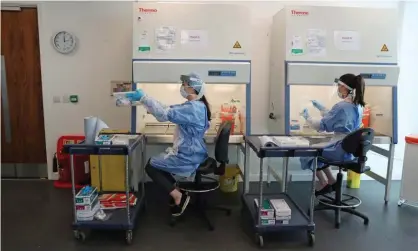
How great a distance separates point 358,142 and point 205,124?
3.77ft

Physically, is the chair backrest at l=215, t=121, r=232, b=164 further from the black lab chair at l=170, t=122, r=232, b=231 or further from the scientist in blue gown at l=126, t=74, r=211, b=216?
the scientist in blue gown at l=126, t=74, r=211, b=216

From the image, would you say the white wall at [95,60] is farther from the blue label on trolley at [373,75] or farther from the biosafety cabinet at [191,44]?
the blue label on trolley at [373,75]

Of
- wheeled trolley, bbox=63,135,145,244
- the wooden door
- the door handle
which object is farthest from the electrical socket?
wheeled trolley, bbox=63,135,145,244

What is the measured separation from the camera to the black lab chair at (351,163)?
7.77 ft

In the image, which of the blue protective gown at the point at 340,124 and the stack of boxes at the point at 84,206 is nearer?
the stack of boxes at the point at 84,206

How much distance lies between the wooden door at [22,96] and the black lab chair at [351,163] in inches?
121

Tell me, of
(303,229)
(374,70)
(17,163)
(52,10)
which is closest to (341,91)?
(374,70)

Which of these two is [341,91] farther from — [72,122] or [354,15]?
[72,122]

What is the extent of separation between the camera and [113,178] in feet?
10.4

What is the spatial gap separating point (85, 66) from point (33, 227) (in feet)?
5.66

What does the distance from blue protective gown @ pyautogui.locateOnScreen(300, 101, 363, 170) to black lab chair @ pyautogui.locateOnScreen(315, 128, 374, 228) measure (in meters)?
0.05

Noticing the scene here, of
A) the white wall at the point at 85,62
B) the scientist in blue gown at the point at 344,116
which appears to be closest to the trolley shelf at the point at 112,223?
the white wall at the point at 85,62

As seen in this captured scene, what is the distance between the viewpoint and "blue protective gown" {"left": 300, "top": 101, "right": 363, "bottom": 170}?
260 cm

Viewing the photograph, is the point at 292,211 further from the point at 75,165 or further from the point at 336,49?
the point at 75,165
